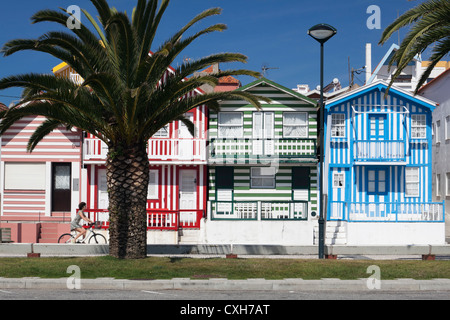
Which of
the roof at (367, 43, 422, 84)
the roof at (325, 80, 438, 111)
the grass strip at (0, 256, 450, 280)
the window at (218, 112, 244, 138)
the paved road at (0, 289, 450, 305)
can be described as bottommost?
the paved road at (0, 289, 450, 305)

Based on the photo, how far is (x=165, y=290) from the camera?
43.9ft

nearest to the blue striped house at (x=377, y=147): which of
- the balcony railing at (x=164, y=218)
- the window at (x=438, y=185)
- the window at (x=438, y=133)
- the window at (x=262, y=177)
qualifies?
the window at (x=262, y=177)

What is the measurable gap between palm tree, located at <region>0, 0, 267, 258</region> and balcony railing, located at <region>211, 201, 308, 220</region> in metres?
10.5

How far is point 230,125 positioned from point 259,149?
190cm

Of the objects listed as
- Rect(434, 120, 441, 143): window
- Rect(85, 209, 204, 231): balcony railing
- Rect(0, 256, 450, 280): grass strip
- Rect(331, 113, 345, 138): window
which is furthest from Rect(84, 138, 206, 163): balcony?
Rect(434, 120, 441, 143): window

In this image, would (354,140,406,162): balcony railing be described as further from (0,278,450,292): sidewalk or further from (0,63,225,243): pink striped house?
(0,278,450,292): sidewalk

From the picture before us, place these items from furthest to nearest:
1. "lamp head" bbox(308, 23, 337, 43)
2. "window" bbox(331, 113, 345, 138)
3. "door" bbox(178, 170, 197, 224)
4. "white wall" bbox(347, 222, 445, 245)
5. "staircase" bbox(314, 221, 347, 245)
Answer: "window" bbox(331, 113, 345, 138), "door" bbox(178, 170, 197, 224), "staircase" bbox(314, 221, 347, 245), "white wall" bbox(347, 222, 445, 245), "lamp head" bbox(308, 23, 337, 43)

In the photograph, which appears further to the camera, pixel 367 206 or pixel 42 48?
pixel 367 206

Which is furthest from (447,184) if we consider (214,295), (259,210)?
(214,295)

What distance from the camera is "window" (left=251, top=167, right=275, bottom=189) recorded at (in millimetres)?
30078

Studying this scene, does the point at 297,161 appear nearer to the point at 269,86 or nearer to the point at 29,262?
the point at 269,86

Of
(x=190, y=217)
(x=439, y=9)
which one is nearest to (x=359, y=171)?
(x=190, y=217)

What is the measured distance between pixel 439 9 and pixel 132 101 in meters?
8.53

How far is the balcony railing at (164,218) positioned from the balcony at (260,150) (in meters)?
3.05
